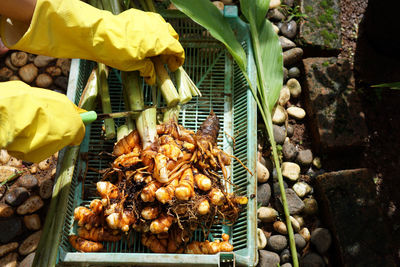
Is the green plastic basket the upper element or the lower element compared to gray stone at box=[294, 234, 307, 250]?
upper

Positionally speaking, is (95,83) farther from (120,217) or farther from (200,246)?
(200,246)

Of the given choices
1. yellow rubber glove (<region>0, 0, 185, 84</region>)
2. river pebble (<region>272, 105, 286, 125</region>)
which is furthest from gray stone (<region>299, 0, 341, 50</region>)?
yellow rubber glove (<region>0, 0, 185, 84</region>)

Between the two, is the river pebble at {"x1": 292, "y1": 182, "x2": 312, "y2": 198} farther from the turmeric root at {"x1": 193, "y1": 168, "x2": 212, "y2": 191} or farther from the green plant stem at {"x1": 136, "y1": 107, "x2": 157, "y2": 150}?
the green plant stem at {"x1": 136, "y1": 107, "x2": 157, "y2": 150}

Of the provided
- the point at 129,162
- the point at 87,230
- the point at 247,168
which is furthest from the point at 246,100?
the point at 87,230

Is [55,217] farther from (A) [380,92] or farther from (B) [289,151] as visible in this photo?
(A) [380,92]

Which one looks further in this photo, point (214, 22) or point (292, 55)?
point (292, 55)

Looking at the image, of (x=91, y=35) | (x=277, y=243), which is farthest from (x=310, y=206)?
(x=91, y=35)
